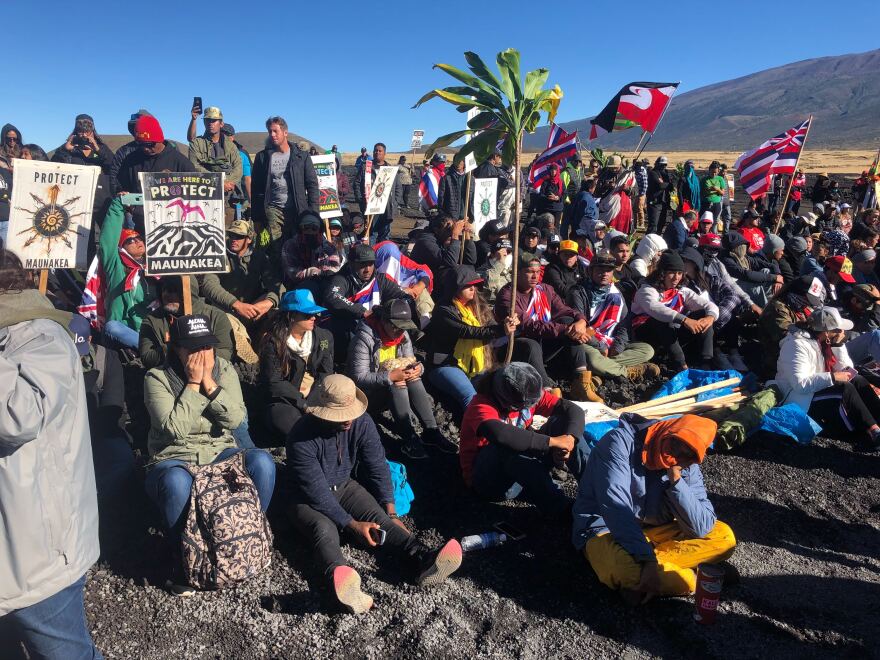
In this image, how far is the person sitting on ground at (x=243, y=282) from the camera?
22.5 feet

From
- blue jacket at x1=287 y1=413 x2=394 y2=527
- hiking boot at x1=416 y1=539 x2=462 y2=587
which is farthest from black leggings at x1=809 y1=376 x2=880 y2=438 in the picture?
blue jacket at x1=287 y1=413 x2=394 y2=527

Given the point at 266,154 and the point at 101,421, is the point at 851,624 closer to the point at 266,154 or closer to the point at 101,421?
the point at 101,421

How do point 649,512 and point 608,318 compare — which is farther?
point 608,318

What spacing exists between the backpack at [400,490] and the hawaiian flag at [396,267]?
11.4 ft

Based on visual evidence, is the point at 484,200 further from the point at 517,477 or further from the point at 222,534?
the point at 222,534

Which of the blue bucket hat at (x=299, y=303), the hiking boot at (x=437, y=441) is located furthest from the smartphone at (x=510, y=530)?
the blue bucket hat at (x=299, y=303)

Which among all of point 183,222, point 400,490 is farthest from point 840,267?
point 183,222

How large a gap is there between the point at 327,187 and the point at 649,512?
6.82 metres

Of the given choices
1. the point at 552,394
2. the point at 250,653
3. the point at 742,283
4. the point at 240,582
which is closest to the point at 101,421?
the point at 240,582

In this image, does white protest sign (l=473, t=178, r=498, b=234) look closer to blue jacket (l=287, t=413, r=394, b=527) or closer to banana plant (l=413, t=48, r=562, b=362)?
banana plant (l=413, t=48, r=562, b=362)

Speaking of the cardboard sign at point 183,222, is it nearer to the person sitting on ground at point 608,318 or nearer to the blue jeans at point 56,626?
the blue jeans at point 56,626

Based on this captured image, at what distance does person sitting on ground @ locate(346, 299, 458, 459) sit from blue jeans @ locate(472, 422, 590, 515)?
91 cm

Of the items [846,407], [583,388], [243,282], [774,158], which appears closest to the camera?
[846,407]

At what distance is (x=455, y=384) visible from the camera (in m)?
6.03
